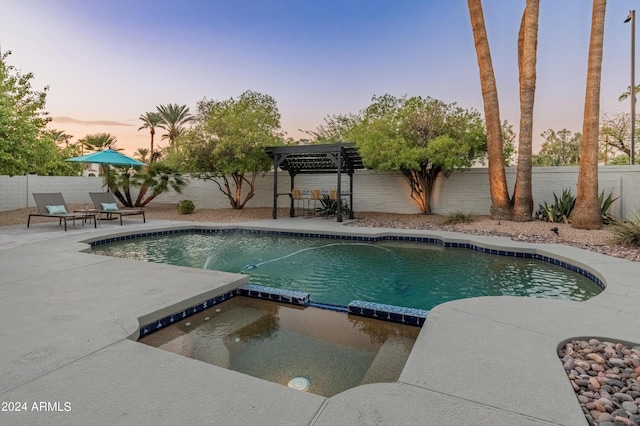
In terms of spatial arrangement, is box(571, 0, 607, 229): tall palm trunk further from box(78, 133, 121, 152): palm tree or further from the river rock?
box(78, 133, 121, 152): palm tree

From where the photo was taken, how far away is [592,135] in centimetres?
809

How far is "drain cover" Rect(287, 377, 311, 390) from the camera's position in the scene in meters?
2.30

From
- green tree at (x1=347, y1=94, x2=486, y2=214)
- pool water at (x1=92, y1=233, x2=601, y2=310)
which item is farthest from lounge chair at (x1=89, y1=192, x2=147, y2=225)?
green tree at (x1=347, y1=94, x2=486, y2=214)

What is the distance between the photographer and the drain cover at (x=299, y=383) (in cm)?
230

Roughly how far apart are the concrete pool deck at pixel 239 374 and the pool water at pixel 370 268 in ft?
3.40

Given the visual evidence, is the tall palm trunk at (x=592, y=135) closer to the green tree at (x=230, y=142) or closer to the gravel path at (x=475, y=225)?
the gravel path at (x=475, y=225)

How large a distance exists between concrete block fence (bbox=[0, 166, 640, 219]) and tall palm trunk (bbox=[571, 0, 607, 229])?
170cm

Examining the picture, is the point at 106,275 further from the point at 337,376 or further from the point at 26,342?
the point at 337,376

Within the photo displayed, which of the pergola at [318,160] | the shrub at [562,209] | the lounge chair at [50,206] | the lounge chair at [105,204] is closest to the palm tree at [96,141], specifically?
the lounge chair at [105,204]

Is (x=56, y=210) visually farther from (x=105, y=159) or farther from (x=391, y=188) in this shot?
(x=391, y=188)

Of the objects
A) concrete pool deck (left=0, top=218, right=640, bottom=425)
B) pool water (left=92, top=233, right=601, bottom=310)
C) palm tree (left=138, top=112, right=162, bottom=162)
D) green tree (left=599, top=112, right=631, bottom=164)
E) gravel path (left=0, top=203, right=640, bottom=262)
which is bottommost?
pool water (left=92, top=233, right=601, bottom=310)

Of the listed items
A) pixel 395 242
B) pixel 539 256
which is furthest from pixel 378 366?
pixel 395 242

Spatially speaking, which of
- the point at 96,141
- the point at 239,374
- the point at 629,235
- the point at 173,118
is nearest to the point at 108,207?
the point at 239,374

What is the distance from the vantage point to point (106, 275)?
14.1 feet
